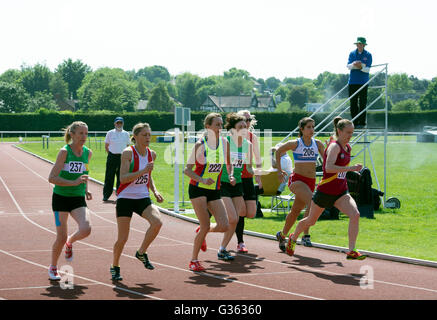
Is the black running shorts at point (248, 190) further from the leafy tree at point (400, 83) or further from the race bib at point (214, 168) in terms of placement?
the leafy tree at point (400, 83)

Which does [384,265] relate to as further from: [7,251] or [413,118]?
[413,118]

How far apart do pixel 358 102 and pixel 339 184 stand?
6.86 m

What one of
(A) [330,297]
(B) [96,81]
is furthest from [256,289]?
(B) [96,81]

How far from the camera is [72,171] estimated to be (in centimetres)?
781

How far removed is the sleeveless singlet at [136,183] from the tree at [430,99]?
122464 mm

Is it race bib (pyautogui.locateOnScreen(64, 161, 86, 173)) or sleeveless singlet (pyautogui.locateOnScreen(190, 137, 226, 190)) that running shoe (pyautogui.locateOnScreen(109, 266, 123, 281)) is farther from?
sleeveless singlet (pyautogui.locateOnScreen(190, 137, 226, 190))

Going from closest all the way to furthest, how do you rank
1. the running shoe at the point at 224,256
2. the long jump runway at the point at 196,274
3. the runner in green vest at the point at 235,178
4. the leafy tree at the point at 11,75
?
the long jump runway at the point at 196,274, the runner in green vest at the point at 235,178, the running shoe at the point at 224,256, the leafy tree at the point at 11,75

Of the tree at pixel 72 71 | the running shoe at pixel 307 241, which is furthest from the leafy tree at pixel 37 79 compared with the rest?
the running shoe at pixel 307 241

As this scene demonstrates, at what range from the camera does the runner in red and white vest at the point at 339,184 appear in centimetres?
871

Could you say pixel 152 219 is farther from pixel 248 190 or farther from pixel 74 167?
pixel 248 190

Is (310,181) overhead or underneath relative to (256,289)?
overhead

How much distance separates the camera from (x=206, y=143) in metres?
8.40

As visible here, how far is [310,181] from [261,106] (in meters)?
174

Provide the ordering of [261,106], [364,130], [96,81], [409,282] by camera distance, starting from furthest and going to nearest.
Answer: [261,106]
[96,81]
[364,130]
[409,282]
